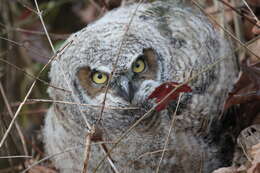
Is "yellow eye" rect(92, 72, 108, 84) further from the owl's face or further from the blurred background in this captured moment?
the blurred background

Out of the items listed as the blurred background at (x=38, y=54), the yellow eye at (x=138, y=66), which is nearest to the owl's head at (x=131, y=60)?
the yellow eye at (x=138, y=66)

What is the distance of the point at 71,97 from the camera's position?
279 cm

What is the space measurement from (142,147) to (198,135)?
426mm

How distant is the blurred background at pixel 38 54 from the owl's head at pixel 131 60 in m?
0.23

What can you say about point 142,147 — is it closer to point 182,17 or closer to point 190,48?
point 190,48

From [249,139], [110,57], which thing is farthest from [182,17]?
[249,139]

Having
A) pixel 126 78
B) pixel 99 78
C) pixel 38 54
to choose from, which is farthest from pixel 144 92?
pixel 38 54

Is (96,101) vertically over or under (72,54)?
under

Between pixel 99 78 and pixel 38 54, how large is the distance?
1.23 ft

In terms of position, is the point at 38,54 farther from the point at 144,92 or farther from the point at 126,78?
the point at 144,92

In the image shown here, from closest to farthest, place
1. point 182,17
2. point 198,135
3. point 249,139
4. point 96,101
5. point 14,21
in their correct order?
1. point 249,139
2. point 96,101
3. point 198,135
4. point 182,17
5. point 14,21

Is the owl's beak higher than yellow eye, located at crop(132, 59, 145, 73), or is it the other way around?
yellow eye, located at crop(132, 59, 145, 73)

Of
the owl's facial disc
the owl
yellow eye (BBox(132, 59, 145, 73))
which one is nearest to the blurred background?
the owl

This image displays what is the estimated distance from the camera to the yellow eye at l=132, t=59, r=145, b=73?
2588 mm
